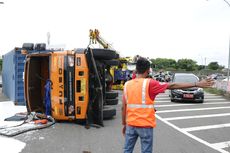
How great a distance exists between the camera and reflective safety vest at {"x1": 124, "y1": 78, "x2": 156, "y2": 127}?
14.1 ft

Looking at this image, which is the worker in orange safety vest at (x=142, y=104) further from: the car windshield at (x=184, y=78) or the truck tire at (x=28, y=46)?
the car windshield at (x=184, y=78)

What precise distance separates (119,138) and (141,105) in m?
4.10

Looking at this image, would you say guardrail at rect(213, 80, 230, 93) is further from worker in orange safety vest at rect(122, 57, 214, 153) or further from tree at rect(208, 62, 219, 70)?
tree at rect(208, 62, 219, 70)

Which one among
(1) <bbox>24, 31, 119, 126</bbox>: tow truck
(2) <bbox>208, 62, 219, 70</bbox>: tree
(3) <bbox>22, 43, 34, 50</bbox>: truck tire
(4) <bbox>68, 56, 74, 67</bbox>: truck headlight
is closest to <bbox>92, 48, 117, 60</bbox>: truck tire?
(1) <bbox>24, 31, 119, 126</bbox>: tow truck

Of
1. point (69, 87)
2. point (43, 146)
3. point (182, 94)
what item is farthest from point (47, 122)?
point (182, 94)

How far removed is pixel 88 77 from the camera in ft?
32.1

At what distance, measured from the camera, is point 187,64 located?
394 feet

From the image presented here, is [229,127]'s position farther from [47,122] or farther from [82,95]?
[47,122]

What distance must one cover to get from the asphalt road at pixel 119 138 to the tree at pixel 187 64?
109334mm

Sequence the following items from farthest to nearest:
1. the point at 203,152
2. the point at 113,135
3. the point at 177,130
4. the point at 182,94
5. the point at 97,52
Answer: the point at 182,94
the point at 97,52
the point at 177,130
the point at 113,135
the point at 203,152

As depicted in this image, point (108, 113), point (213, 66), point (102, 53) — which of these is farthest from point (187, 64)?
point (102, 53)

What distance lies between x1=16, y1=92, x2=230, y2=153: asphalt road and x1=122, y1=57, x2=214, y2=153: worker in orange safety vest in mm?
2602

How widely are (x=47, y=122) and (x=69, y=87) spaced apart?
1306 millimetres

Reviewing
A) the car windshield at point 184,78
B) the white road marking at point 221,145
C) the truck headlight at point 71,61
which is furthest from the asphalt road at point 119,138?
the car windshield at point 184,78
